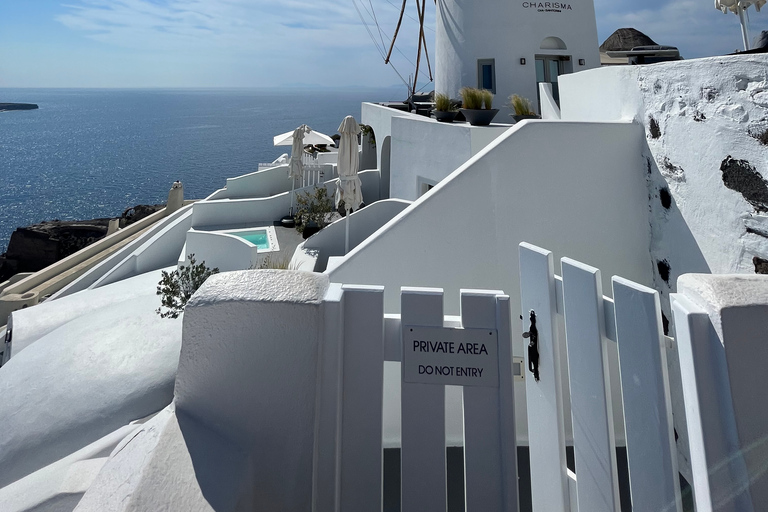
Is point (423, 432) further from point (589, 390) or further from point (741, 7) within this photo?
point (741, 7)

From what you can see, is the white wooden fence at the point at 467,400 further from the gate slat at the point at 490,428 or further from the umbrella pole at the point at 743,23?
the umbrella pole at the point at 743,23

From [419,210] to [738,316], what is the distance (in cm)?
296

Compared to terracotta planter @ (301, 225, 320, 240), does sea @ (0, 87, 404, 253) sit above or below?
above

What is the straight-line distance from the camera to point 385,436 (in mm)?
4375

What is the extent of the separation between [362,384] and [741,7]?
587cm

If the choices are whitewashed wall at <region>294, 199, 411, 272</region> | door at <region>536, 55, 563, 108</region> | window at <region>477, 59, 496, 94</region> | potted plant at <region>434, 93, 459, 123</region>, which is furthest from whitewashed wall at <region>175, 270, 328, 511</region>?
door at <region>536, 55, 563, 108</region>

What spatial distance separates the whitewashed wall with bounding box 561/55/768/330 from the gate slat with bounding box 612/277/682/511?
2.11m

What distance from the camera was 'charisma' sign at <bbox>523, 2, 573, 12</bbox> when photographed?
12.3 m

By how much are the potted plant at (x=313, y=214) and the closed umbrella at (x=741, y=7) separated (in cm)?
895

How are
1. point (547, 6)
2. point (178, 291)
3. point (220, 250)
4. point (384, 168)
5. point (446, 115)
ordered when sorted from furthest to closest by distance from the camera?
point (384, 168) → point (547, 6) → point (220, 250) → point (446, 115) → point (178, 291)

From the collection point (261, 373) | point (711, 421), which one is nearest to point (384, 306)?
point (261, 373)

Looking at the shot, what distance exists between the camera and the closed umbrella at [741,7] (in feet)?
16.6

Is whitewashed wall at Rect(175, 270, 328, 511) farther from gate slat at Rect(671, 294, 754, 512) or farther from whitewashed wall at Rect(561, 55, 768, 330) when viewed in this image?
whitewashed wall at Rect(561, 55, 768, 330)

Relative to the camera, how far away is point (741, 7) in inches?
199
